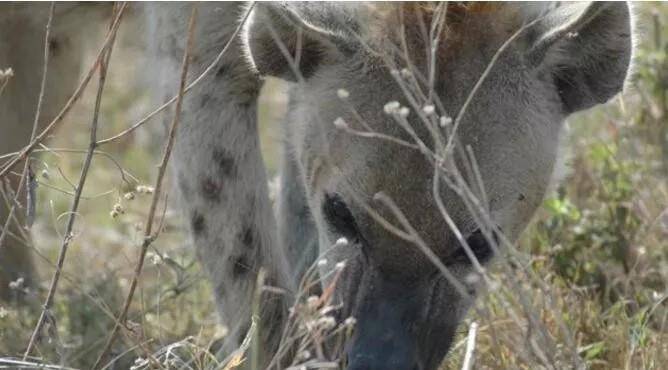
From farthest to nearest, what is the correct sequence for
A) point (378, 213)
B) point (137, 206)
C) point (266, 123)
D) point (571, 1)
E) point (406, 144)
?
point (266, 123)
point (137, 206)
point (571, 1)
point (378, 213)
point (406, 144)

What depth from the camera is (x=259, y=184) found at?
4.23 m

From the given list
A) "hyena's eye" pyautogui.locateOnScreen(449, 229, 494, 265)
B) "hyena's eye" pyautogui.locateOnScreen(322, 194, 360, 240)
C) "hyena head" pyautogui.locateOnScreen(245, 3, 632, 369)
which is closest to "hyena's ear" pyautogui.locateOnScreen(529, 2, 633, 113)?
"hyena head" pyautogui.locateOnScreen(245, 3, 632, 369)

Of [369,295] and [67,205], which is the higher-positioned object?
[369,295]

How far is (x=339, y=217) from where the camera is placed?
150 inches

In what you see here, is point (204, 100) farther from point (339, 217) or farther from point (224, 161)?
point (339, 217)

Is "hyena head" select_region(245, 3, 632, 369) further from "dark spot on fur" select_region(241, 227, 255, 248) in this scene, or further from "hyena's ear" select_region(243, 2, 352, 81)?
"dark spot on fur" select_region(241, 227, 255, 248)

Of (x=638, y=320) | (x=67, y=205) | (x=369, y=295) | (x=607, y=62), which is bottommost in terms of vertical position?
(x=67, y=205)

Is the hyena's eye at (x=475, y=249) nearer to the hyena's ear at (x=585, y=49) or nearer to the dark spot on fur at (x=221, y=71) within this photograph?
the hyena's ear at (x=585, y=49)

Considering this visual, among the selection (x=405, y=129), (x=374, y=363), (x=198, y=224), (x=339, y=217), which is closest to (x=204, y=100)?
(x=198, y=224)

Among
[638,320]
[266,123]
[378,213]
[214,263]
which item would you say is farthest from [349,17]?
[266,123]

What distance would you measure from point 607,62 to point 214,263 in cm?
124

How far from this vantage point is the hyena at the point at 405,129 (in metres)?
3.55

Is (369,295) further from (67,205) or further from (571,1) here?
(67,205)

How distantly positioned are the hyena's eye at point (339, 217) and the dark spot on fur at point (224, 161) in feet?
1.34
